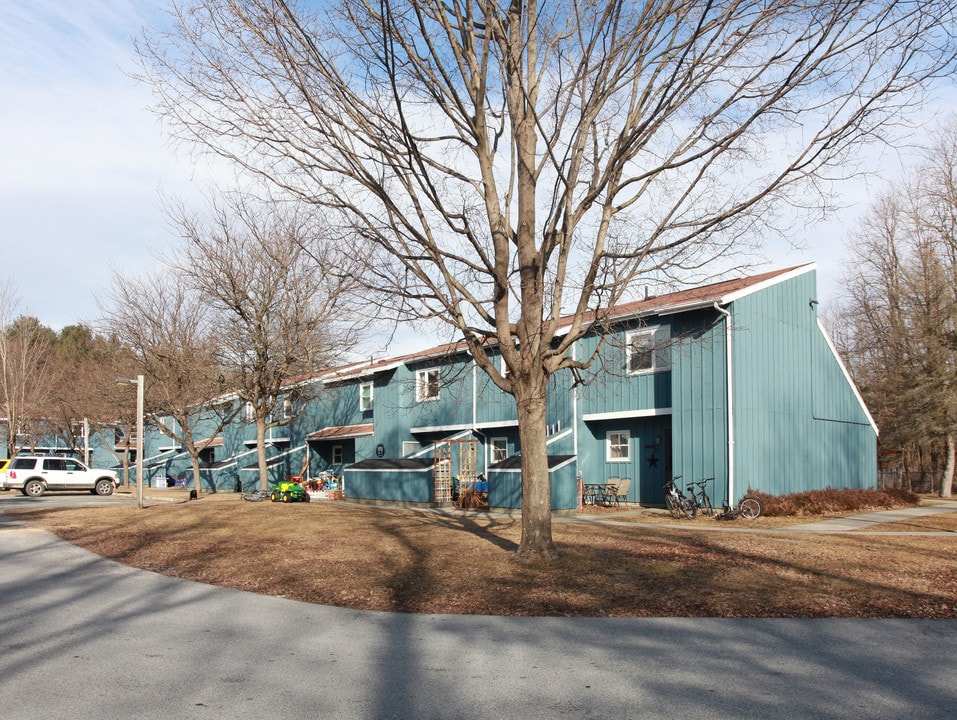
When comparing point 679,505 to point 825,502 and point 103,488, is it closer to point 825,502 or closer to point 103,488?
point 825,502

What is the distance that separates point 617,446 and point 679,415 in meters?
3.07

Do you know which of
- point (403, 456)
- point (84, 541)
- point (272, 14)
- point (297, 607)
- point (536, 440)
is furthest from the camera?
point (403, 456)

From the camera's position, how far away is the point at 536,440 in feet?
38.1

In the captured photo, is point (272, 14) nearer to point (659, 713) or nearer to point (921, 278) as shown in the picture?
point (659, 713)

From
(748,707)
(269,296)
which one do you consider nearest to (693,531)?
(748,707)

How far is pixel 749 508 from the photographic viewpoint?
19641 mm

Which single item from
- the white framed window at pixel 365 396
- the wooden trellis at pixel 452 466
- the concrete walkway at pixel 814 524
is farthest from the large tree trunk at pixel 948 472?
the white framed window at pixel 365 396

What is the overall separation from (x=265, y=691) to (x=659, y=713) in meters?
2.84

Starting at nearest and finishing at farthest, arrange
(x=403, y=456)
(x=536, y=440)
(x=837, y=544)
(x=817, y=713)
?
1. (x=817, y=713)
2. (x=536, y=440)
3. (x=837, y=544)
4. (x=403, y=456)

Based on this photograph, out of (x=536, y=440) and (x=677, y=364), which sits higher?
(x=677, y=364)

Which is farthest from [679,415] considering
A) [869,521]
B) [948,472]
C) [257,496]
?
[948,472]

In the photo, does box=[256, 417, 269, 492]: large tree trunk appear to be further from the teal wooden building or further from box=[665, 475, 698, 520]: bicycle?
box=[665, 475, 698, 520]: bicycle

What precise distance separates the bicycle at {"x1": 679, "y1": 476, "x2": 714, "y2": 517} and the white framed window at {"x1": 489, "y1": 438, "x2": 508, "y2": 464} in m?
8.07

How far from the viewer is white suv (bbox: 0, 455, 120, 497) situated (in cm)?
3416
